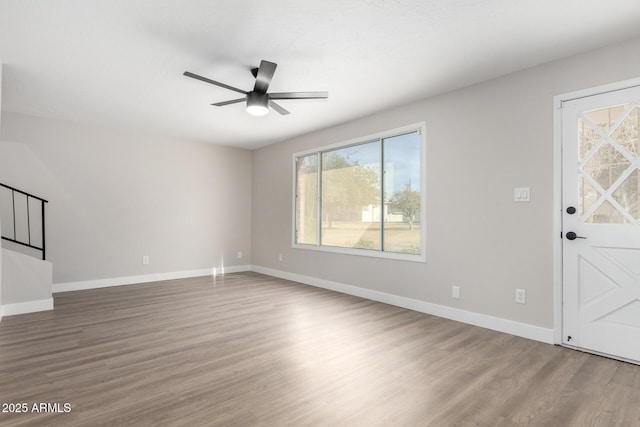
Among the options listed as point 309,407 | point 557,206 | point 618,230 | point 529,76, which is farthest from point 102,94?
point 618,230

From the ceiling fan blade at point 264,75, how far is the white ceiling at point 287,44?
7.6 inches

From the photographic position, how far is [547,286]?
3066 mm

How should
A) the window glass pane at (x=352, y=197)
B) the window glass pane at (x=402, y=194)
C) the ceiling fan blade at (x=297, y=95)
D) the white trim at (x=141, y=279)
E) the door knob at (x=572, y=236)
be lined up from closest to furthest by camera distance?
the door knob at (x=572, y=236) → the ceiling fan blade at (x=297, y=95) → the window glass pane at (x=402, y=194) → the window glass pane at (x=352, y=197) → the white trim at (x=141, y=279)

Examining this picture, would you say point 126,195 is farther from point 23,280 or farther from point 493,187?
point 493,187

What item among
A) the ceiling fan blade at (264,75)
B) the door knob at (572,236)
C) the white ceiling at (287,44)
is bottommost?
the door knob at (572,236)

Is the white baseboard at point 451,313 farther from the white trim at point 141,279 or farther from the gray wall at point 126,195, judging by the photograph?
the gray wall at point 126,195

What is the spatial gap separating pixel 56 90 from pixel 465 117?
4793mm

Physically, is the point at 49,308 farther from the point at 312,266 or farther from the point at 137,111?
the point at 312,266

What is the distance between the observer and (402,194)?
14.4ft

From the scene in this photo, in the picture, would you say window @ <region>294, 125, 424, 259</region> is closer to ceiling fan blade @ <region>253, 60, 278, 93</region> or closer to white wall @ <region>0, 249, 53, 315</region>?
ceiling fan blade @ <region>253, 60, 278, 93</region>

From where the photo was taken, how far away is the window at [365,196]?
4277 mm

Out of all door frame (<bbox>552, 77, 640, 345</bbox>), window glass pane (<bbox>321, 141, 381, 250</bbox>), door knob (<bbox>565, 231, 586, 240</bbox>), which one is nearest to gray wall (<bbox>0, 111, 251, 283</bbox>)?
window glass pane (<bbox>321, 141, 381, 250</bbox>)

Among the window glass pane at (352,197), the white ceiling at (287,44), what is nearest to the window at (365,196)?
the window glass pane at (352,197)

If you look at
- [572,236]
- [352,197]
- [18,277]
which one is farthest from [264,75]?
[18,277]
